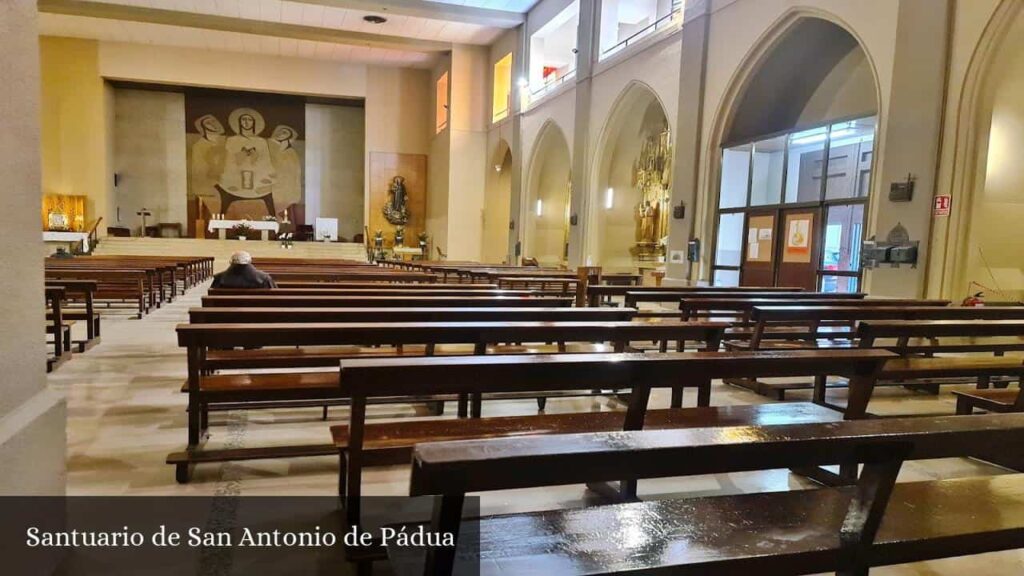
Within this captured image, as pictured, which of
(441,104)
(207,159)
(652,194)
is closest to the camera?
(652,194)

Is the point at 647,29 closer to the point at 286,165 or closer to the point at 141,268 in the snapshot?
the point at 141,268

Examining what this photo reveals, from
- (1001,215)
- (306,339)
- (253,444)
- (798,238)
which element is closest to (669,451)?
(306,339)

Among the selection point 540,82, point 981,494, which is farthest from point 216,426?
point 540,82

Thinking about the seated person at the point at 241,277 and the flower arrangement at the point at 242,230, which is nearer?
the seated person at the point at 241,277

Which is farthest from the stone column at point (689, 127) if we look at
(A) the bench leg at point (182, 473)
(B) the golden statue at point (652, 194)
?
(A) the bench leg at point (182, 473)

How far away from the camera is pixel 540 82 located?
1461 cm

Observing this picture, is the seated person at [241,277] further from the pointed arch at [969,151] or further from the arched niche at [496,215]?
the arched niche at [496,215]

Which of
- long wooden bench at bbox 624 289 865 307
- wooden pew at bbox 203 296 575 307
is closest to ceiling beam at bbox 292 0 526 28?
long wooden bench at bbox 624 289 865 307

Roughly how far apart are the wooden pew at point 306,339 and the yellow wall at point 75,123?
18434 millimetres

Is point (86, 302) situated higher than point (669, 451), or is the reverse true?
point (669, 451)

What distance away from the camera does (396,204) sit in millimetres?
19578

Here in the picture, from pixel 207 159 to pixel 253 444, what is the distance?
2046 cm

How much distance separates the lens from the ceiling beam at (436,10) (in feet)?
46.1

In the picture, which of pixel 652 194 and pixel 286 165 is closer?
pixel 652 194
